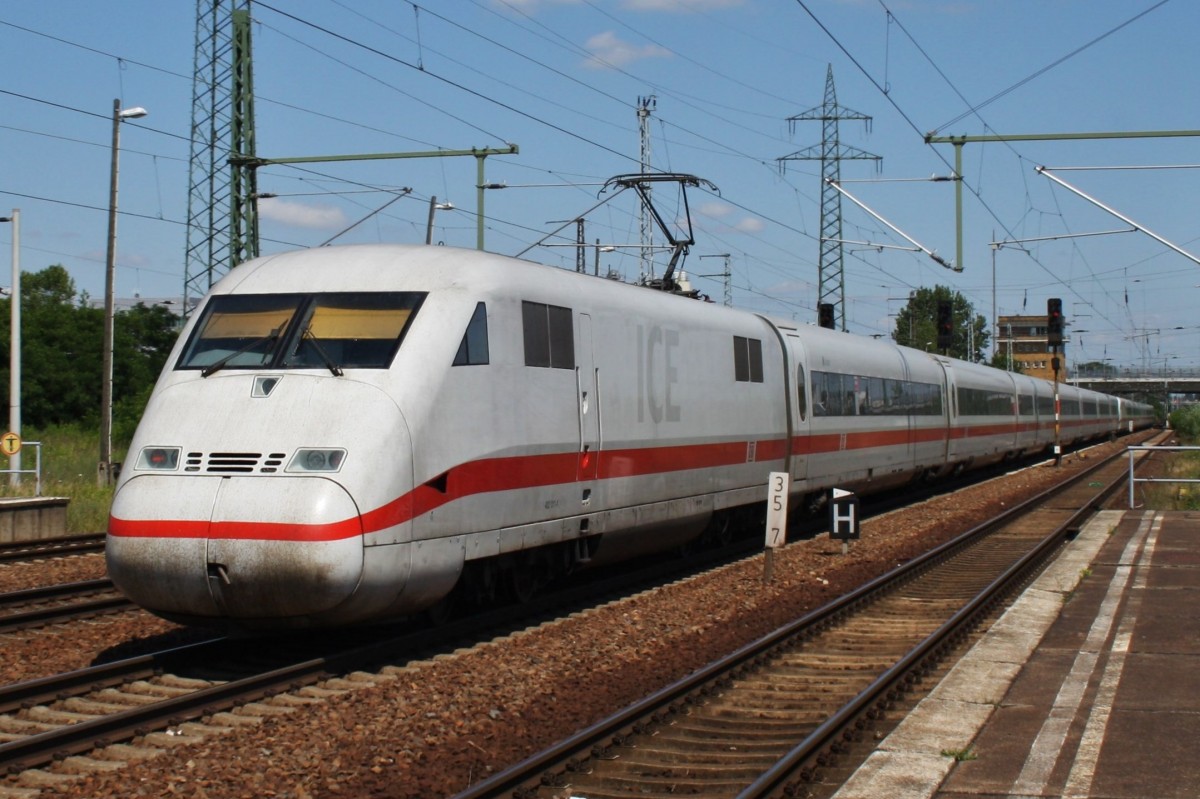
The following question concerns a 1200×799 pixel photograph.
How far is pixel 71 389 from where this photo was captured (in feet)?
151

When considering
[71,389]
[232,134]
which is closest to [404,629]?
[232,134]

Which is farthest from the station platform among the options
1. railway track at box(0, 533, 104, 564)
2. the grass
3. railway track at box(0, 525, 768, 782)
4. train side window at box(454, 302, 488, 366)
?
the grass

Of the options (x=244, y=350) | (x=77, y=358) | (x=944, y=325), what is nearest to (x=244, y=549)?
(x=244, y=350)

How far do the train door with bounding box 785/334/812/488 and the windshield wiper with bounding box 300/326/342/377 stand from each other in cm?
976

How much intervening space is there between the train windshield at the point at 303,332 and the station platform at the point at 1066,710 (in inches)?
181

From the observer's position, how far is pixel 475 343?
10.5 m

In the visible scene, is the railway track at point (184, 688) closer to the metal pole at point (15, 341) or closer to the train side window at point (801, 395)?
the train side window at point (801, 395)

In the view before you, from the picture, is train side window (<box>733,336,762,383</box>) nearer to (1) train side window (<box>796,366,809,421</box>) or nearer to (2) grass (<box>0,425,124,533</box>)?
(1) train side window (<box>796,366,809,421</box>)

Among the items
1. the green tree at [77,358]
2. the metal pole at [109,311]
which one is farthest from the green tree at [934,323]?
the metal pole at [109,311]

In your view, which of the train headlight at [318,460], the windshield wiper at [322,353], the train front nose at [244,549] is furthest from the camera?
the windshield wiper at [322,353]

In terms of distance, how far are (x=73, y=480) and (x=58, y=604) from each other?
1426 cm

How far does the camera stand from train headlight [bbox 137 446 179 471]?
367 inches

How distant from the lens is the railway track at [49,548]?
16.4 meters

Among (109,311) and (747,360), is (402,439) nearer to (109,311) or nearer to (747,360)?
(747,360)
